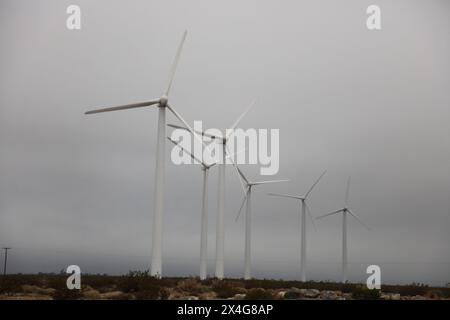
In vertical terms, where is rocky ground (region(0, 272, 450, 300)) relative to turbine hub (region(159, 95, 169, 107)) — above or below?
below

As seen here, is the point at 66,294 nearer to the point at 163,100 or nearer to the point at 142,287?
the point at 142,287

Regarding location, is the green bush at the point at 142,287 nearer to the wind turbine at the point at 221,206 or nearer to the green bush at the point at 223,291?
the green bush at the point at 223,291

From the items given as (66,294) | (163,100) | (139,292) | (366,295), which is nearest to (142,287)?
(139,292)

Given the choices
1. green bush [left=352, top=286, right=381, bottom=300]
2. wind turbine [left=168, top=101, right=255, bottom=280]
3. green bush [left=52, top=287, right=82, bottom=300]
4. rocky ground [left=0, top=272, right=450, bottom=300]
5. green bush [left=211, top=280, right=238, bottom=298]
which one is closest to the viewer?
green bush [left=52, top=287, right=82, bottom=300]

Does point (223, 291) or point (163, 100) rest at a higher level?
point (163, 100)

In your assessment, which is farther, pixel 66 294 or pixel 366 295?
pixel 366 295

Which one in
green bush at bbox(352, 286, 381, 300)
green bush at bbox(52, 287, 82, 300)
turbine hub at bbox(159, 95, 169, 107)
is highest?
turbine hub at bbox(159, 95, 169, 107)

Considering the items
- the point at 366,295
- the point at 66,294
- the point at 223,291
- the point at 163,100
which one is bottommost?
the point at 366,295

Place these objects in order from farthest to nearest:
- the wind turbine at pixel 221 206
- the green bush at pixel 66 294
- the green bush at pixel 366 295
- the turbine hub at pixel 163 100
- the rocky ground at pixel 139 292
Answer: the wind turbine at pixel 221 206, the turbine hub at pixel 163 100, the green bush at pixel 366 295, the rocky ground at pixel 139 292, the green bush at pixel 66 294

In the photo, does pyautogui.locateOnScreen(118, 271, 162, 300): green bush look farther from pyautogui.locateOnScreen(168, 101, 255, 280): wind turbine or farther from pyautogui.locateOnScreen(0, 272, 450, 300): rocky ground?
pyautogui.locateOnScreen(168, 101, 255, 280): wind turbine

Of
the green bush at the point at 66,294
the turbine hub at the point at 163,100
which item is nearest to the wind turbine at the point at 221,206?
the turbine hub at the point at 163,100

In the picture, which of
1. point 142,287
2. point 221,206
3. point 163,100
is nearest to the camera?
point 142,287

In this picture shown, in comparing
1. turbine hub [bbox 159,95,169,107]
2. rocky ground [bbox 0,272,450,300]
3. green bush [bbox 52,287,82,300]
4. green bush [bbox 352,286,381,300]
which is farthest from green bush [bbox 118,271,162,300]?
turbine hub [bbox 159,95,169,107]
